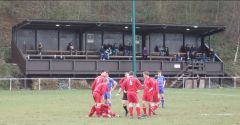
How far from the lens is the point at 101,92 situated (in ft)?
79.1

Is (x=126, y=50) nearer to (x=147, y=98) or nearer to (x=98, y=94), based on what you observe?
(x=147, y=98)

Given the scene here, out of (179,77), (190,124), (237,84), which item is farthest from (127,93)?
(237,84)

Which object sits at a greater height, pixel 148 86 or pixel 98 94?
pixel 148 86

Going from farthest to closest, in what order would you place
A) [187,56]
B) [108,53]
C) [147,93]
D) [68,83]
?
[187,56] < [108,53] < [68,83] < [147,93]

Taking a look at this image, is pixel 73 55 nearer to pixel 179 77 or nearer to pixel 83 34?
pixel 83 34

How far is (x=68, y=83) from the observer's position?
170 feet

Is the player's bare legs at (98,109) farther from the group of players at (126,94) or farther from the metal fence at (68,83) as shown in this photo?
the metal fence at (68,83)

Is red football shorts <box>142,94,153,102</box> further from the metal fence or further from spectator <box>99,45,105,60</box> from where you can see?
spectator <box>99,45,105,60</box>

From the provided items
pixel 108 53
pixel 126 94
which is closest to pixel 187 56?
pixel 108 53

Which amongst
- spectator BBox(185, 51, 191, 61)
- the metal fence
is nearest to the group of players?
the metal fence

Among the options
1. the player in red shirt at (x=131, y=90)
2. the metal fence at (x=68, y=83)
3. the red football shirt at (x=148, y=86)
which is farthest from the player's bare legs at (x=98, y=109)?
the metal fence at (x=68, y=83)

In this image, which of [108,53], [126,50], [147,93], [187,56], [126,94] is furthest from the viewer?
[187,56]

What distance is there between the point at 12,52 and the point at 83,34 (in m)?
7.11

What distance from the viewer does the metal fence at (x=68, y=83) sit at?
50.6 metres
